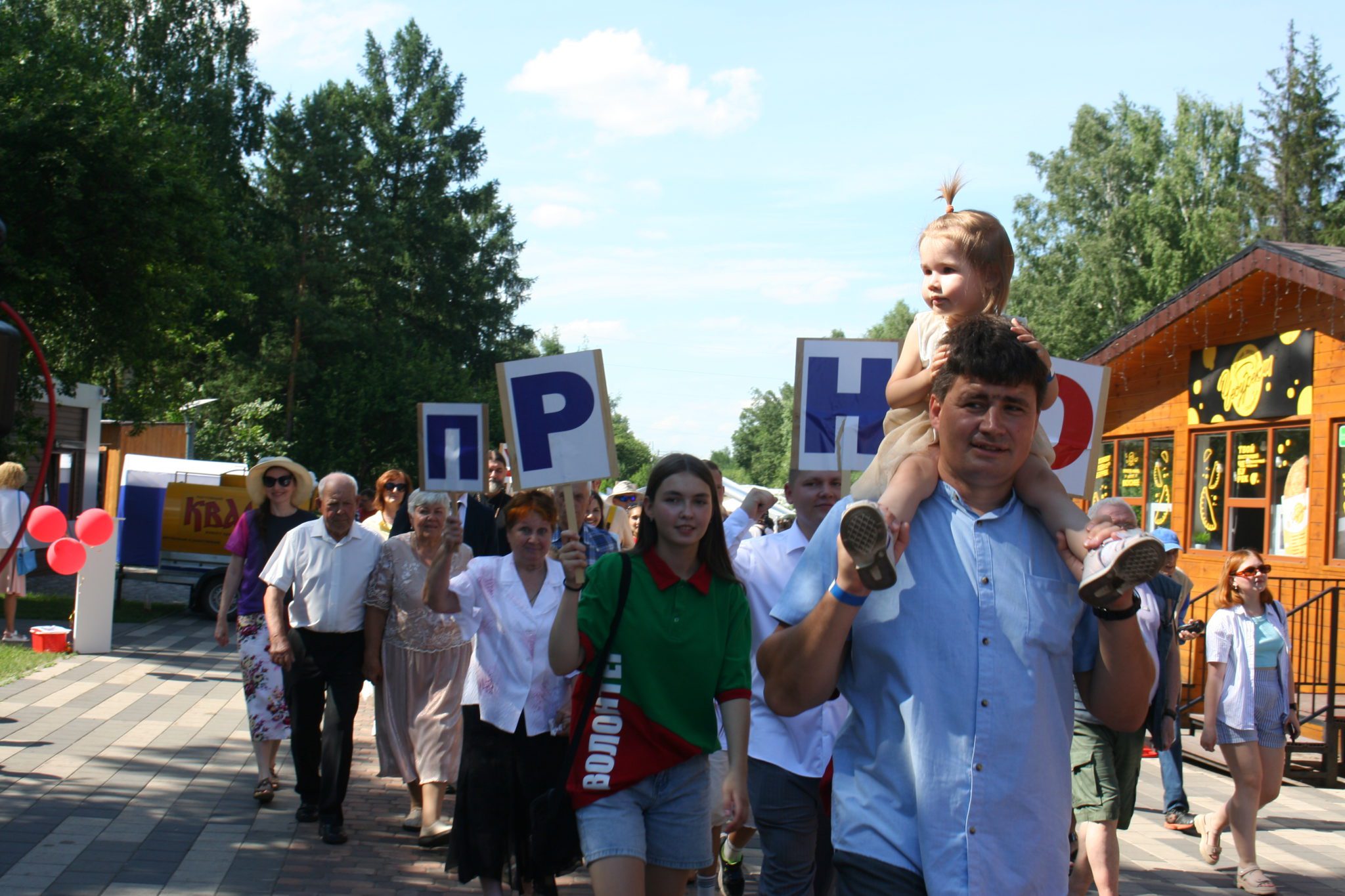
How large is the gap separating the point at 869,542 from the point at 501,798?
150 inches

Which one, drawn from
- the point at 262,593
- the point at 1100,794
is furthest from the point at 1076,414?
the point at 262,593

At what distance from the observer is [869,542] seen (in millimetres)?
2369

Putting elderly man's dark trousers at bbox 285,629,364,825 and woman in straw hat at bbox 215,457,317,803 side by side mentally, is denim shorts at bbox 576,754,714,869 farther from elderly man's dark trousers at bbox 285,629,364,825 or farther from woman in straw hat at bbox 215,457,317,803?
woman in straw hat at bbox 215,457,317,803

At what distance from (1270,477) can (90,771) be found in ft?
40.1

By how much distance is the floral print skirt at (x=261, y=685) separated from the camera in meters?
8.02

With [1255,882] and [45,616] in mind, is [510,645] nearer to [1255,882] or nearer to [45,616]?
[1255,882]

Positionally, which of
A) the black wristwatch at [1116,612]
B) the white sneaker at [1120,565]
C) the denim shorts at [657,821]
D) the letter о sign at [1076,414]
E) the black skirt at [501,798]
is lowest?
the black skirt at [501,798]

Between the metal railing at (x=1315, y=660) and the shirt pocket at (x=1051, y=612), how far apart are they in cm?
944

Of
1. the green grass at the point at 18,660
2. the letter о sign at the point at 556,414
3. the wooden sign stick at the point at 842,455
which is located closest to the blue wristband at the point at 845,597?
the wooden sign stick at the point at 842,455

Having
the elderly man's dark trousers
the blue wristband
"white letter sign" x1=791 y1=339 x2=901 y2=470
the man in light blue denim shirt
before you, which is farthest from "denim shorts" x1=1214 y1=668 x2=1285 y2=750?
the blue wristband

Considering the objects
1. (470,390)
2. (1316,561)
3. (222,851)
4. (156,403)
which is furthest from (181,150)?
(470,390)

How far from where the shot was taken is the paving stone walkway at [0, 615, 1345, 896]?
6.38 metres

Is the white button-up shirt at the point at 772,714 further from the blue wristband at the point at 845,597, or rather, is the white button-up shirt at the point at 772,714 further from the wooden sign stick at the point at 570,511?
the blue wristband at the point at 845,597

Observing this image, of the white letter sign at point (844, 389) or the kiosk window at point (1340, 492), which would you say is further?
the kiosk window at point (1340, 492)
